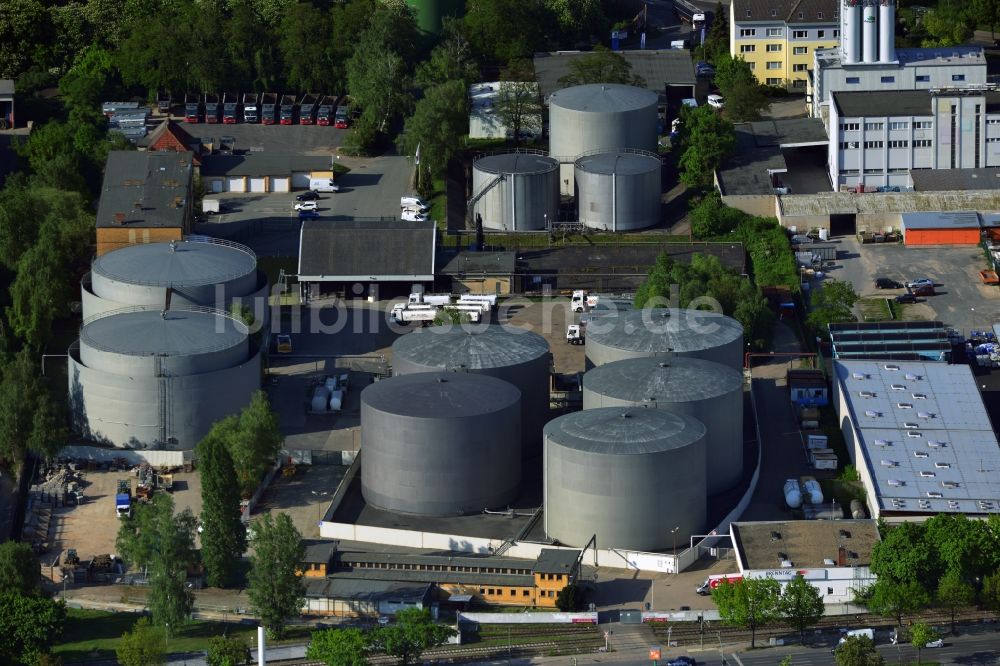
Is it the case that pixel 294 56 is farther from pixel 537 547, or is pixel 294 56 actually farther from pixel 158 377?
pixel 537 547

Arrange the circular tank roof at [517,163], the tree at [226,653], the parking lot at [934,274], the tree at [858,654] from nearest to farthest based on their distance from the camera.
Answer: the tree at [858,654] < the tree at [226,653] < the parking lot at [934,274] < the circular tank roof at [517,163]

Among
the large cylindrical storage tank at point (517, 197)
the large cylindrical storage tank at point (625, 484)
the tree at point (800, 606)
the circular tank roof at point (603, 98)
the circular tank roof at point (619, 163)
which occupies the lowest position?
the tree at point (800, 606)

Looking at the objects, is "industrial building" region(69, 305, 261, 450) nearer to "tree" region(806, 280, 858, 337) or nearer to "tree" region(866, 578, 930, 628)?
"tree" region(806, 280, 858, 337)

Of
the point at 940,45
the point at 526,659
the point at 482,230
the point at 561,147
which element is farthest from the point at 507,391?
the point at 940,45

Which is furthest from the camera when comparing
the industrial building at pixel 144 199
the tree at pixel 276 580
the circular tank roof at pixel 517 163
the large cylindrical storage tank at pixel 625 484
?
the circular tank roof at pixel 517 163

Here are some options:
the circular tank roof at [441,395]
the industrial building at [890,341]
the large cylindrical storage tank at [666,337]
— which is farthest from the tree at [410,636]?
the industrial building at [890,341]

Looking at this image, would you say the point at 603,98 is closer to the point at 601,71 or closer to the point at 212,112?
the point at 601,71

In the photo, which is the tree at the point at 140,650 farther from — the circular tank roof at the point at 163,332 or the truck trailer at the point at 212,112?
the truck trailer at the point at 212,112

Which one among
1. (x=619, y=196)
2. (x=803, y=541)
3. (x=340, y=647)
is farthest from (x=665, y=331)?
(x=340, y=647)
